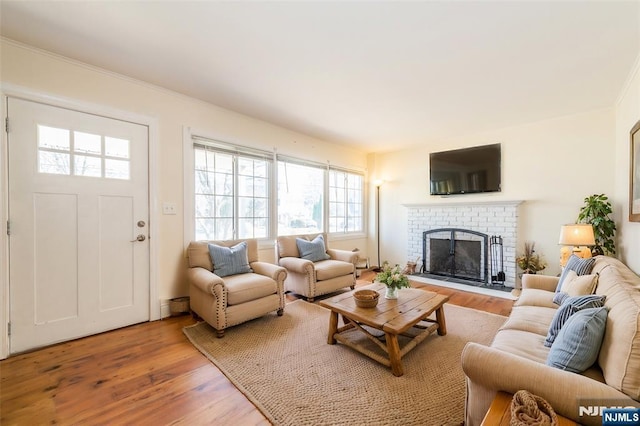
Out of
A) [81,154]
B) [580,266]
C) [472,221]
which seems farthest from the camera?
[472,221]

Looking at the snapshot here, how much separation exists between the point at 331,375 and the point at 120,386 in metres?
1.44

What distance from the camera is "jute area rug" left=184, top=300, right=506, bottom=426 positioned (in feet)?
5.02

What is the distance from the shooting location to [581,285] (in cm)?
186

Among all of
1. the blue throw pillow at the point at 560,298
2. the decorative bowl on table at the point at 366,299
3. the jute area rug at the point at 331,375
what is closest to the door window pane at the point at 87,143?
the jute area rug at the point at 331,375

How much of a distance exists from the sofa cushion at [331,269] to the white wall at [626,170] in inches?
112

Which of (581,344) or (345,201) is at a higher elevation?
(345,201)

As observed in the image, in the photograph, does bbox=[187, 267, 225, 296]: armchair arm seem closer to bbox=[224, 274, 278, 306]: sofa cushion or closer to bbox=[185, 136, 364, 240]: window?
bbox=[224, 274, 278, 306]: sofa cushion

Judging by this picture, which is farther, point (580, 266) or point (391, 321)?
point (580, 266)

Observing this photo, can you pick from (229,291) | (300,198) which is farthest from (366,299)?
(300,198)

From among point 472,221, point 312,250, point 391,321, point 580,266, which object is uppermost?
point 472,221

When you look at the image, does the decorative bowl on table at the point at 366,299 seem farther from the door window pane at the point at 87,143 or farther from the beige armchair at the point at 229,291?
the door window pane at the point at 87,143

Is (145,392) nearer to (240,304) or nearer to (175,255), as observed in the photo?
(240,304)

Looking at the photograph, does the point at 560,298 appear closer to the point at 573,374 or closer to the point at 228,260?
the point at 573,374

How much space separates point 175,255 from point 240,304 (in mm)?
1081
